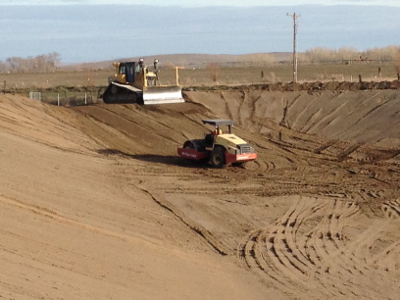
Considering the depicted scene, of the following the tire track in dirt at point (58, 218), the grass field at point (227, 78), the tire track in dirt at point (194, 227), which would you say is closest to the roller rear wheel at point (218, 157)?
the tire track in dirt at point (194, 227)

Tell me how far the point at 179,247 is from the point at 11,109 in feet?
48.5

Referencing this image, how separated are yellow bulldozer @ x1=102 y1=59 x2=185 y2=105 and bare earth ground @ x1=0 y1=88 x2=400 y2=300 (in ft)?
2.68

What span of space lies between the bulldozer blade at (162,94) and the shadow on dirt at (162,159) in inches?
280

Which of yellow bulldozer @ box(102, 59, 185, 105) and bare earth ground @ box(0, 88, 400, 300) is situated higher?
yellow bulldozer @ box(102, 59, 185, 105)

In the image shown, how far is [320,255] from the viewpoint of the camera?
48.9 ft

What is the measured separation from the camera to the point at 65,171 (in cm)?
1958

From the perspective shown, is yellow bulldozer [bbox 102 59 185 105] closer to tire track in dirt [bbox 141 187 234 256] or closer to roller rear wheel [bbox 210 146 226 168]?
roller rear wheel [bbox 210 146 226 168]

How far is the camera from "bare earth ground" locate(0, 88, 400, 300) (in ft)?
39.0

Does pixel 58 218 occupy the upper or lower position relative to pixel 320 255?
upper

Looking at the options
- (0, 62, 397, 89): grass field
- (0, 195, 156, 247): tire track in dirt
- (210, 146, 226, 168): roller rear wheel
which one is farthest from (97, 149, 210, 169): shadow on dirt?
(0, 62, 397, 89): grass field

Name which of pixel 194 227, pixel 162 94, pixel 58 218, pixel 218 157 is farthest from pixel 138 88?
pixel 58 218

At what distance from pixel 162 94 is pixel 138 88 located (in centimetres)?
133

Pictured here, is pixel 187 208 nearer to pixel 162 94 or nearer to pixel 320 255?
pixel 320 255

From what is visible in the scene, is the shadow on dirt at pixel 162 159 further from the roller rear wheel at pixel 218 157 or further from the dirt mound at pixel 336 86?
the dirt mound at pixel 336 86
